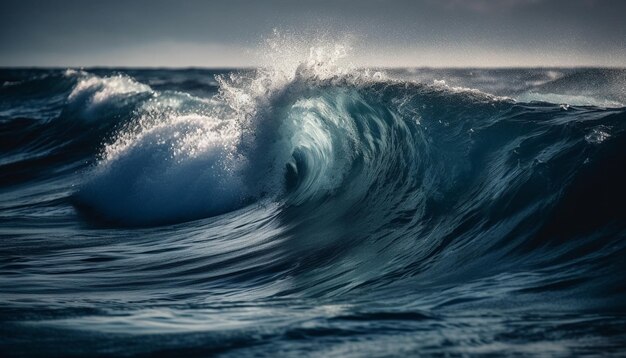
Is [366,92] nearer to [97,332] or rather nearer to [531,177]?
[531,177]

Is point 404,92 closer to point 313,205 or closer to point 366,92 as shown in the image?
point 366,92

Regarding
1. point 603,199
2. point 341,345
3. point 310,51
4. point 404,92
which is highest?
point 310,51

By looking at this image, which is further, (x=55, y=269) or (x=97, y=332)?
(x=55, y=269)

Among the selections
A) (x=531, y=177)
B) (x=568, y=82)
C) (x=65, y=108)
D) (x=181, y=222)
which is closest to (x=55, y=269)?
(x=181, y=222)

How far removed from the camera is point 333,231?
8.07 meters

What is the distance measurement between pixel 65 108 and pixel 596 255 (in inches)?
922

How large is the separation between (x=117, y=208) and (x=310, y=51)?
12.2 ft

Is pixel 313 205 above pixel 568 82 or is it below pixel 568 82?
below

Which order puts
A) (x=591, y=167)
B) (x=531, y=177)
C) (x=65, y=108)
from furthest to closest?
(x=65, y=108) < (x=531, y=177) < (x=591, y=167)

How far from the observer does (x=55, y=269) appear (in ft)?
22.3

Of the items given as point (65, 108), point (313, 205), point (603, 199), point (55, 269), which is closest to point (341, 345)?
point (603, 199)

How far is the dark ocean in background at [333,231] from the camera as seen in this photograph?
3.84 m

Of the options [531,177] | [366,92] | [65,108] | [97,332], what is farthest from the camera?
[65,108]

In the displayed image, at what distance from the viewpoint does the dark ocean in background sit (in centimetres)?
384
